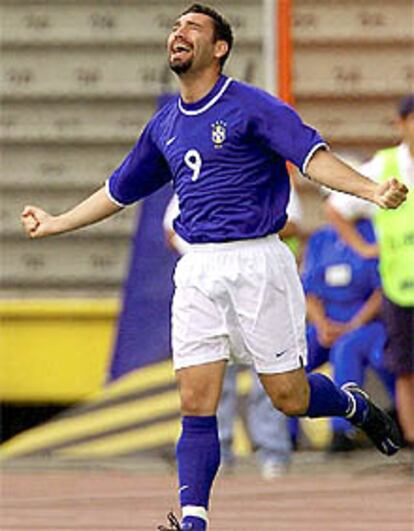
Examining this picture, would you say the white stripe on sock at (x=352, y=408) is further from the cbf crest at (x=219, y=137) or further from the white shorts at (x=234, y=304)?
the cbf crest at (x=219, y=137)

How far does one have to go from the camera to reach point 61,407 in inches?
611

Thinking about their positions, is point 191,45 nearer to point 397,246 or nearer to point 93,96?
point 397,246

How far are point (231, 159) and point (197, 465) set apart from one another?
43.9 inches

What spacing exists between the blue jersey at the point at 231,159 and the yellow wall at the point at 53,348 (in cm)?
626

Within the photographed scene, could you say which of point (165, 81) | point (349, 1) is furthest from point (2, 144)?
point (349, 1)

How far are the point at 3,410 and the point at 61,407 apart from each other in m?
0.37

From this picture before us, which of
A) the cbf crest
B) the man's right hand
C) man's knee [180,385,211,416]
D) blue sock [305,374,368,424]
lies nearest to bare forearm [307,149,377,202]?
the cbf crest

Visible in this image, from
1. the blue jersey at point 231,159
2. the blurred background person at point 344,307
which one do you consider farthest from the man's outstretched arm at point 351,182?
the blurred background person at point 344,307

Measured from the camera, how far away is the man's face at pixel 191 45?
889cm

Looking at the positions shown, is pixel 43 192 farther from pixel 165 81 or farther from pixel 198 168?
pixel 198 168

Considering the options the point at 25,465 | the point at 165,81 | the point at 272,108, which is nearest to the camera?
the point at 272,108

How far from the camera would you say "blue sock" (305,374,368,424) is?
30.5ft

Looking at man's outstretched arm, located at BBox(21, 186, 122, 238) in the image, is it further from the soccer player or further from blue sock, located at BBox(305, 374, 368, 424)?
blue sock, located at BBox(305, 374, 368, 424)

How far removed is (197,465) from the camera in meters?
8.86
